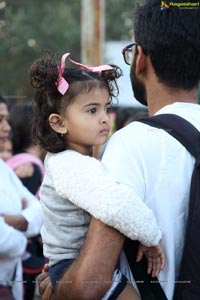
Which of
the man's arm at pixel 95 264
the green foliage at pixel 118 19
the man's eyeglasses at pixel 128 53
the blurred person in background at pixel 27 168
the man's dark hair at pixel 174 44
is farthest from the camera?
the green foliage at pixel 118 19

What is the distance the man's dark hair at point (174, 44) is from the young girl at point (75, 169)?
0.30m

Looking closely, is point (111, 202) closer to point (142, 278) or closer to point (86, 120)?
point (142, 278)

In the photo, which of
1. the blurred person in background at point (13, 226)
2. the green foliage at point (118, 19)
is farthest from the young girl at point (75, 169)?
the green foliage at point (118, 19)

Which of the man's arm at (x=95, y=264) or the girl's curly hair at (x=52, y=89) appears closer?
the man's arm at (x=95, y=264)

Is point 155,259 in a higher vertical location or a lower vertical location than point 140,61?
lower

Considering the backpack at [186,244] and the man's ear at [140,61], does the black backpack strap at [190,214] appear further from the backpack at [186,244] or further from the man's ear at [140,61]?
the man's ear at [140,61]

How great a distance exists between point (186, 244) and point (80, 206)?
1.27 ft

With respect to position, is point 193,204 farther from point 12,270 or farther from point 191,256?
point 12,270

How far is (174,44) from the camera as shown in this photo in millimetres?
2035

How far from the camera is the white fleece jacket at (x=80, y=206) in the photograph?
181cm

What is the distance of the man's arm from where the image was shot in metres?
1.79

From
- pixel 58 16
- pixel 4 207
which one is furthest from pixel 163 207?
pixel 58 16

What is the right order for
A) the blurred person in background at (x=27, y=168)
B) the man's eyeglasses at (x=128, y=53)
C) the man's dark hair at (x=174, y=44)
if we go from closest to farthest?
1. the man's dark hair at (x=174, y=44)
2. the man's eyeglasses at (x=128, y=53)
3. the blurred person in background at (x=27, y=168)

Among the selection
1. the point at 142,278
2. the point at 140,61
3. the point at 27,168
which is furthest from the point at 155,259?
the point at 27,168
